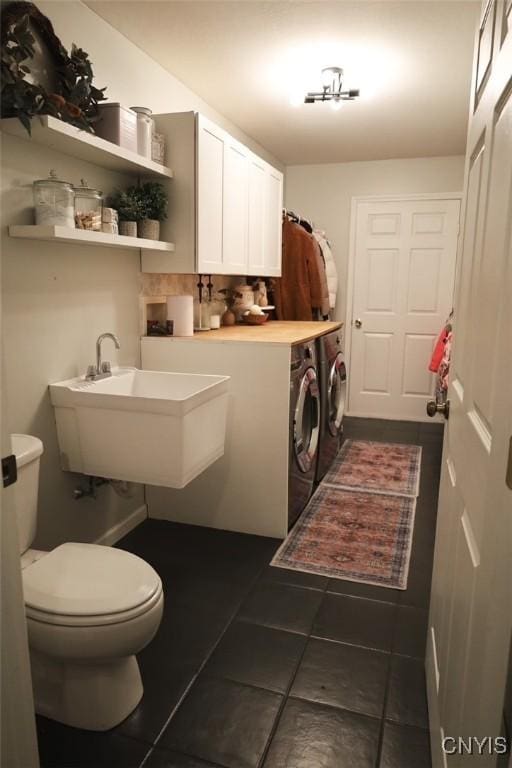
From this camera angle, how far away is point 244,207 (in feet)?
10.7

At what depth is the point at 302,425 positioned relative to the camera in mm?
3090

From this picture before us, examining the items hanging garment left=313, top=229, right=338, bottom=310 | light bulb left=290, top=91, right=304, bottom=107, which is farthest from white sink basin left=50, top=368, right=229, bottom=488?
hanging garment left=313, top=229, right=338, bottom=310

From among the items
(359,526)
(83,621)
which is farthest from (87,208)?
(359,526)

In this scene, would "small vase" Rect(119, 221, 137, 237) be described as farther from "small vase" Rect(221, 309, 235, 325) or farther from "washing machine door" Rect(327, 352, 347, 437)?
"washing machine door" Rect(327, 352, 347, 437)

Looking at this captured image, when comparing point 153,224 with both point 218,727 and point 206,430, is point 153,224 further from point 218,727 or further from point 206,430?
point 218,727

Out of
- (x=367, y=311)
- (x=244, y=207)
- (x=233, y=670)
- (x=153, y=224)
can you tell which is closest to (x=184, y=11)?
(x=153, y=224)

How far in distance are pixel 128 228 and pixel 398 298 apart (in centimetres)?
331

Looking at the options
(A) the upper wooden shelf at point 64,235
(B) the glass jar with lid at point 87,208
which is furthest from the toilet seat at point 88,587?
(B) the glass jar with lid at point 87,208

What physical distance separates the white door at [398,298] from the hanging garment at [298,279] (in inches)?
35.3

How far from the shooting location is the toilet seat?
1437 mm

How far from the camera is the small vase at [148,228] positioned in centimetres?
252

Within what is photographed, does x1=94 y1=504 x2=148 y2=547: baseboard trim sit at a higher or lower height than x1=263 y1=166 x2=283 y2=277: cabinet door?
lower

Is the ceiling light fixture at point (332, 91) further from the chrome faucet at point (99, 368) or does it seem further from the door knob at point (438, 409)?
the door knob at point (438, 409)

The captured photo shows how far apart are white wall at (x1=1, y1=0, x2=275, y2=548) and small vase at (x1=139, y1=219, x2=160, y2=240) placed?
0.17m
